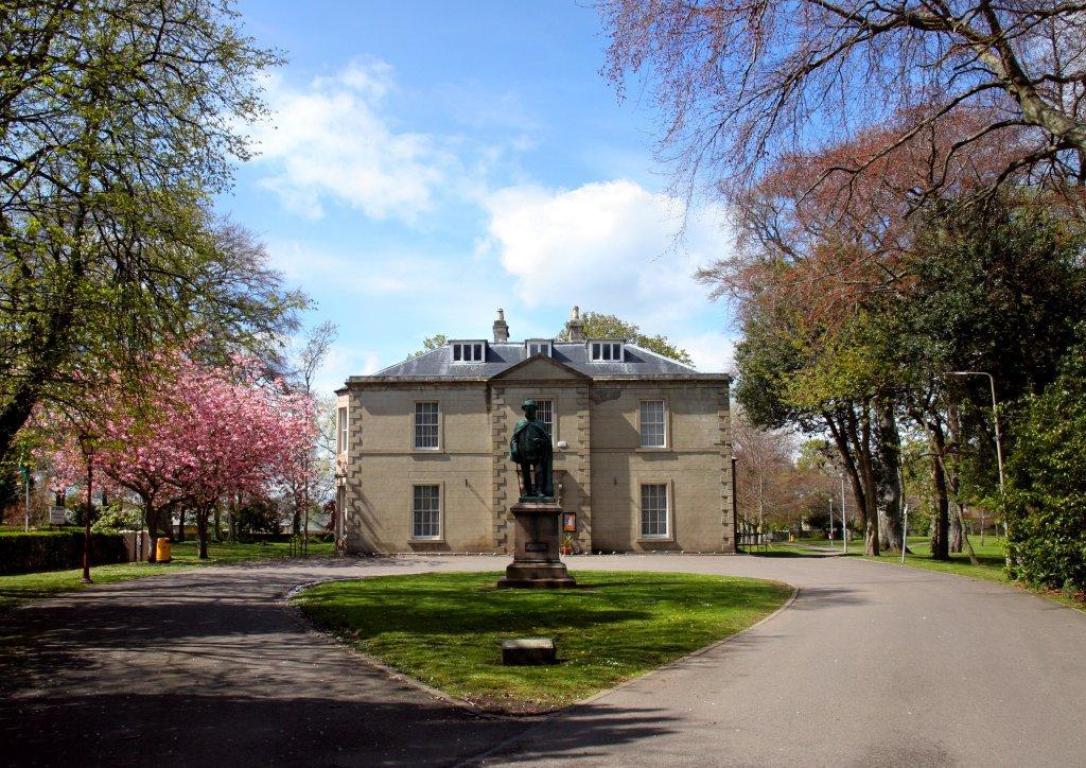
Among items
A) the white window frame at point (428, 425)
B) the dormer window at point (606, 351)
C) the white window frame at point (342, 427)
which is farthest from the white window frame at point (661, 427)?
the white window frame at point (342, 427)

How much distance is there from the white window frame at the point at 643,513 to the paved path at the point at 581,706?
2106 cm

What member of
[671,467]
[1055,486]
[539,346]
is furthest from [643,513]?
[1055,486]

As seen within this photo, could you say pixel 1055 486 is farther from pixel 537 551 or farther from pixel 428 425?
pixel 428 425

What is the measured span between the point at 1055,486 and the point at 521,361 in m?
21.8

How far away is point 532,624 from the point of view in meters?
13.0

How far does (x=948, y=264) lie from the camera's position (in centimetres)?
2239

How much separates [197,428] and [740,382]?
70.3ft

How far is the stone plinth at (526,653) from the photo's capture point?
982cm

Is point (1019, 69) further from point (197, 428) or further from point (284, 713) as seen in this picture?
point (197, 428)

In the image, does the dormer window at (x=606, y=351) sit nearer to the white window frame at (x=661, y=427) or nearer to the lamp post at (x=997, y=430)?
the white window frame at (x=661, y=427)

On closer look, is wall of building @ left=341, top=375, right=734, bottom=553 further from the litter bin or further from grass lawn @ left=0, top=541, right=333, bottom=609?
the litter bin

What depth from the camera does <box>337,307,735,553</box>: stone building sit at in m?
35.5

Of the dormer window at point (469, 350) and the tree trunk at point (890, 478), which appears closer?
the tree trunk at point (890, 478)

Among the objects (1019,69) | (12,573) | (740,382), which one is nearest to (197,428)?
(12,573)
